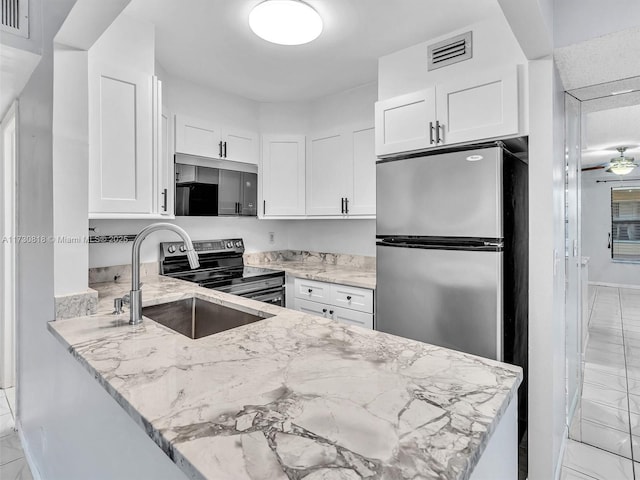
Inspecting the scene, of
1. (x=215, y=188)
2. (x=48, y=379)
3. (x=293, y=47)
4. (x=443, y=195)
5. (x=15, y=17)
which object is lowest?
(x=48, y=379)

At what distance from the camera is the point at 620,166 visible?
277 cm

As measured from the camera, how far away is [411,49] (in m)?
2.22

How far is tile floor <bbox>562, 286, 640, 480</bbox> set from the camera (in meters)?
1.94

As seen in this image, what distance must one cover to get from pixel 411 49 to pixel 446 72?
0.31 metres

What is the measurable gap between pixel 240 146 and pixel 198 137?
412 mm

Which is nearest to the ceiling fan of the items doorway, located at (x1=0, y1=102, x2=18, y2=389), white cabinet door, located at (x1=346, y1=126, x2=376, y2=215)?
white cabinet door, located at (x1=346, y1=126, x2=376, y2=215)

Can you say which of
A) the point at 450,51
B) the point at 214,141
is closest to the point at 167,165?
the point at 214,141

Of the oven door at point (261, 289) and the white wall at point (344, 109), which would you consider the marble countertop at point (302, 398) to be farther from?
→ the white wall at point (344, 109)

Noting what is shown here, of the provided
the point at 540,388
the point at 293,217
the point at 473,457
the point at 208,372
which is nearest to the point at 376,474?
the point at 473,457

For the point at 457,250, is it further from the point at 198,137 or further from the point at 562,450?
the point at 198,137

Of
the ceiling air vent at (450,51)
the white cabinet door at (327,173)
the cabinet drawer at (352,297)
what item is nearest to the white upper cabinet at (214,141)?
the white cabinet door at (327,173)

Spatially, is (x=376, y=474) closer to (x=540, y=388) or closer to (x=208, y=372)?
(x=208, y=372)

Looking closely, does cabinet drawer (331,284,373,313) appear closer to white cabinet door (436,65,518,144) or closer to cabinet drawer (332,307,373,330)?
cabinet drawer (332,307,373,330)

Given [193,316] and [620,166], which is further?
[620,166]
